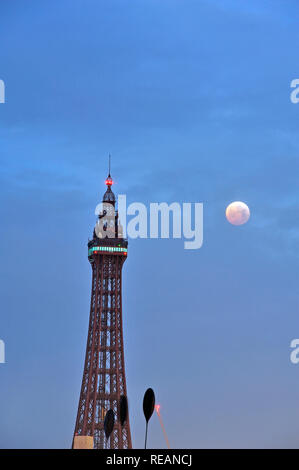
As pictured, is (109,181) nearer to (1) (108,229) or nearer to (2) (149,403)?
(1) (108,229)

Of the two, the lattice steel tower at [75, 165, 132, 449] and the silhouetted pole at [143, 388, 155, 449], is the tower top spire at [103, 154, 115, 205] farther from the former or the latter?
the silhouetted pole at [143, 388, 155, 449]

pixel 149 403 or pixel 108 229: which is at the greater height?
pixel 108 229

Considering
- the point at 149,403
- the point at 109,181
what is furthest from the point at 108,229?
the point at 149,403

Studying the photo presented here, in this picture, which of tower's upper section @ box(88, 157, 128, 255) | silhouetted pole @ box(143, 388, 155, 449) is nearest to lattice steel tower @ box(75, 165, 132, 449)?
tower's upper section @ box(88, 157, 128, 255)

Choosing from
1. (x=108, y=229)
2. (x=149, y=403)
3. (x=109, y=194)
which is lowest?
(x=149, y=403)

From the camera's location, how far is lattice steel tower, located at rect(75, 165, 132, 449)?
15600 cm

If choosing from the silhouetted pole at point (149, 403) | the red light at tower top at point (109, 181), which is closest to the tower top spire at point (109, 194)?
the red light at tower top at point (109, 181)

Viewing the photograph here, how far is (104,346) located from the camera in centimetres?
16112

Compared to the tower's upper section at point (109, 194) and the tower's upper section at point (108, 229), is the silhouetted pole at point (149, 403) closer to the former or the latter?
the tower's upper section at point (108, 229)

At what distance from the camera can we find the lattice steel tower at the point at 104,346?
156000 mm
